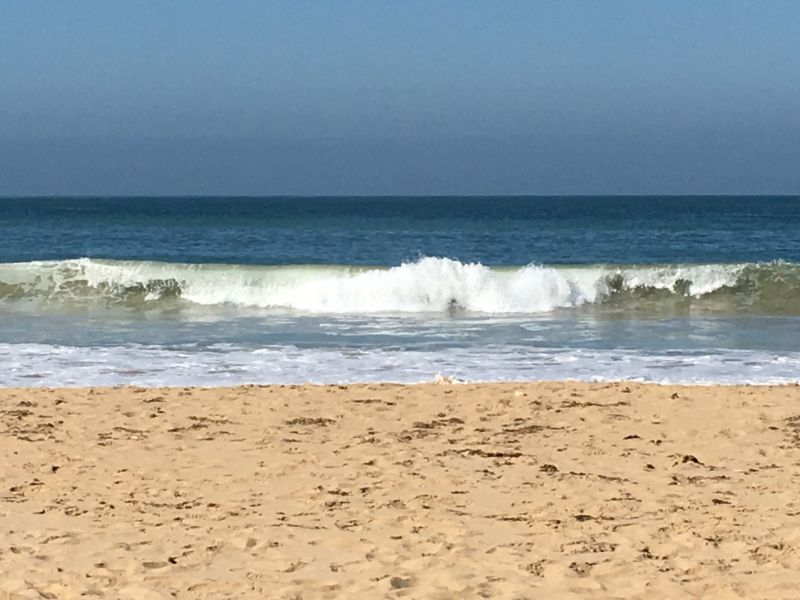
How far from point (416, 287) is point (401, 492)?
1424 cm

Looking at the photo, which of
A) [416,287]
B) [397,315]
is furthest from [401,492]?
[416,287]

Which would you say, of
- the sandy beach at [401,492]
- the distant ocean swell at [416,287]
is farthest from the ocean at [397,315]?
the sandy beach at [401,492]

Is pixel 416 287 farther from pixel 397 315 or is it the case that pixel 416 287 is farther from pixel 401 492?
pixel 401 492

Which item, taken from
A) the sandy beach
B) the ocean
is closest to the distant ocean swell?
the ocean

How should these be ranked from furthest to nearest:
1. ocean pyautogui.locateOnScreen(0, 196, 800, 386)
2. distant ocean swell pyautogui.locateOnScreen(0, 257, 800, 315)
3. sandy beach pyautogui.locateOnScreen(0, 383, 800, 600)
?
distant ocean swell pyautogui.locateOnScreen(0, 257, 800, 315) → ocean pyautogui.locateOnScreen(0, 196, 800, 386) → sandy beach pyautogui.locateOnScreen(0, 383, 800, 600)

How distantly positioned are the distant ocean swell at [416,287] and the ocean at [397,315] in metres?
0.04

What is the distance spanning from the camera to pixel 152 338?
47.2ft

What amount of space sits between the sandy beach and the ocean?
1.90 meters

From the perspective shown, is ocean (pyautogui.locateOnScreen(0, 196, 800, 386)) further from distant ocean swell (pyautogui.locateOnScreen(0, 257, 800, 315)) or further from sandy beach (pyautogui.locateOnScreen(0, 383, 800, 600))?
sandy beach (pyautogui.locateOnScreen(0, 383, 800, 600))

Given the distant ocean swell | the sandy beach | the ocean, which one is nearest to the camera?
the sandy beach

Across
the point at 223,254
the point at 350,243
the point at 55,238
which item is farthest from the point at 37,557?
the point at 55,238

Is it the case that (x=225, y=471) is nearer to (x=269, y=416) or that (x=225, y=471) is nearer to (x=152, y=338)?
(x=269, y=416)

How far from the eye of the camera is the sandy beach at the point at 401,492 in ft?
15.2

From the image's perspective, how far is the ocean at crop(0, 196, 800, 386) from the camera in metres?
11.5
